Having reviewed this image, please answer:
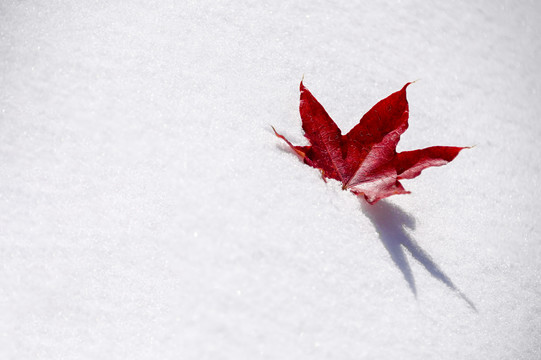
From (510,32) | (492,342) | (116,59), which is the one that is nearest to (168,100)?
(116,59)

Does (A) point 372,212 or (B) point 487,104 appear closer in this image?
(A) point 372,212

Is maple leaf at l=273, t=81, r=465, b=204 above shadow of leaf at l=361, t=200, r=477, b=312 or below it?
above

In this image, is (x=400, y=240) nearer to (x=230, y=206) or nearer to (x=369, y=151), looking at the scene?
(x=369, y=151)

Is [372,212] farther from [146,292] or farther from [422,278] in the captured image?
[146,292]

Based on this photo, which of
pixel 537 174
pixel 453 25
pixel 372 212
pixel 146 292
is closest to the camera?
pixel 146 292

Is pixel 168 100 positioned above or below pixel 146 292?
above

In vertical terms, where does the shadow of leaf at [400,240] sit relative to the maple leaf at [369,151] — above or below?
below
